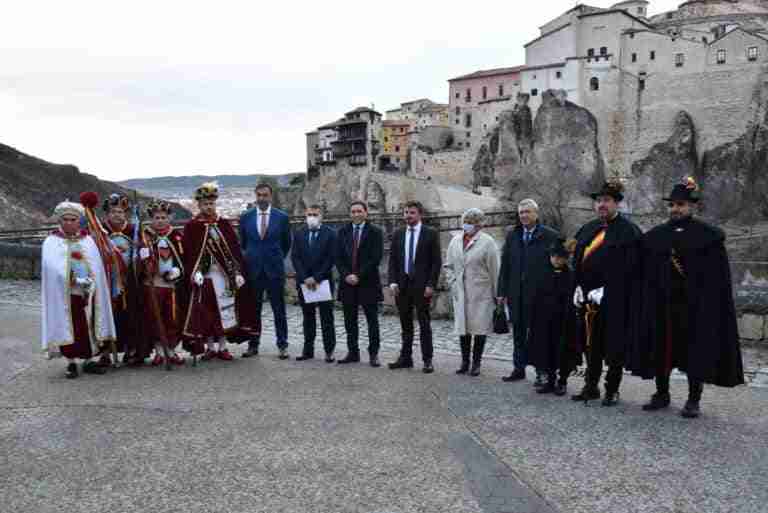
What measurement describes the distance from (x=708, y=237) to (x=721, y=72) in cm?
5653

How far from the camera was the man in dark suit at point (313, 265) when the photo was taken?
764 cm

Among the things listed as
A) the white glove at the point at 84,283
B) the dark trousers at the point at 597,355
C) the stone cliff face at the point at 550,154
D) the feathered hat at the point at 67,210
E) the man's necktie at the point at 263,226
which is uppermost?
the stone cliff face at the point at 550,154

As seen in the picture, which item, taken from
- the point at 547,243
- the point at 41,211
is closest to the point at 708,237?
the point at 547,243

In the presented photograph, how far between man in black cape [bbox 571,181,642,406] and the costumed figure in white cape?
4737 millimetres

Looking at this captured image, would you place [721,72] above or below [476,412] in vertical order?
above

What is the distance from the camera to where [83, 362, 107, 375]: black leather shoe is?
6811 millimetres

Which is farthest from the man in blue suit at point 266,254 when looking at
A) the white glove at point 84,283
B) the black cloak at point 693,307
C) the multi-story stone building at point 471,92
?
the multi-story stone building at point 471,92

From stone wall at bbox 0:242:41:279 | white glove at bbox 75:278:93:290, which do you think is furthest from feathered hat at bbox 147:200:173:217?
stone wall at bbox 0:242:41:279

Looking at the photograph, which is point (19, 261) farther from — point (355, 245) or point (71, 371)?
point (355, 245)

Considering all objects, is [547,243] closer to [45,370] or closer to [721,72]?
[45,370]

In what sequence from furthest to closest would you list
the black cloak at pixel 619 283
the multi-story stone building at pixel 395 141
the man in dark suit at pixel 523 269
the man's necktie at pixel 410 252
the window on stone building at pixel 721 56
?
the multi-story stone building at pixel 395 141, the window on stone building at pixel 721 56, the man's necktie at pixel 410 252, the man in dark suit at pixel 523 269, the black cloak at pixel 619 283

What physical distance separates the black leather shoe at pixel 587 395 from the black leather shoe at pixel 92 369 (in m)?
4.65

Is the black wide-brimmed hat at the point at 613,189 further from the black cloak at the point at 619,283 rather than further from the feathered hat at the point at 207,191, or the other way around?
the feathered hat at the point at 207,191

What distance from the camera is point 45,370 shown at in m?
6.93
